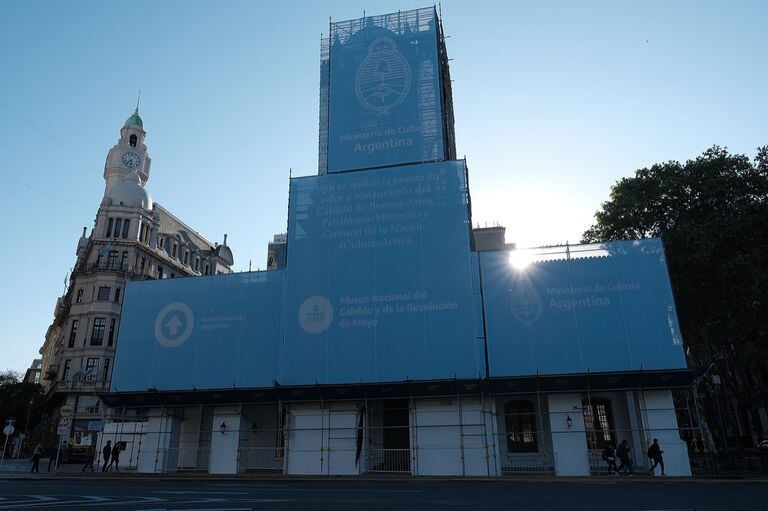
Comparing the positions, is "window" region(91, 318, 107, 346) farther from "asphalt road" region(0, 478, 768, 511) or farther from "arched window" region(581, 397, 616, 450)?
"arched window" region(581, 397, 616, 450)

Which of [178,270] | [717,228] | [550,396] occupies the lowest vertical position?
[550,396]

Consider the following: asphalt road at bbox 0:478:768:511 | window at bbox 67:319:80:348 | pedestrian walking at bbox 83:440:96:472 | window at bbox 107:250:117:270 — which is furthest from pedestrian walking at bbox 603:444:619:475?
window at bbox 67:319:80:348

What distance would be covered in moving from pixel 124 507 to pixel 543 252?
21.4m

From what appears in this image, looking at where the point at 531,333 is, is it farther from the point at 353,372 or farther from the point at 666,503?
the point at 666,503

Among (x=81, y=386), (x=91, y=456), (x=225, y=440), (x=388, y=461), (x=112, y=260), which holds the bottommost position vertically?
(x=388, y=461)

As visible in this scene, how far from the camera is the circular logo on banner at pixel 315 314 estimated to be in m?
27.8

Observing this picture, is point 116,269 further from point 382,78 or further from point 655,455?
point 655,455

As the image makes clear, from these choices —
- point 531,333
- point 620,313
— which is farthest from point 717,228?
point 531,333

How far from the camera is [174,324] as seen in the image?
30.5 meters

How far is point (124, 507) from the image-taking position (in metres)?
11.8

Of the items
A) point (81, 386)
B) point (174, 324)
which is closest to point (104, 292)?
point (81, 386)

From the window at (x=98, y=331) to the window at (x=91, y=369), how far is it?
1.69 metres

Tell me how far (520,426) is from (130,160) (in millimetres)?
59892

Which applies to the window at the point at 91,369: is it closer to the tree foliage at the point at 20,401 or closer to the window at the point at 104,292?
the window at the point at 104,292
